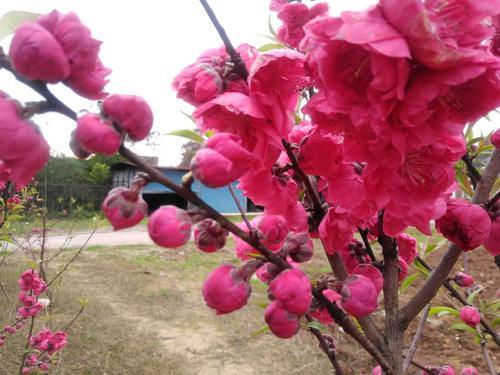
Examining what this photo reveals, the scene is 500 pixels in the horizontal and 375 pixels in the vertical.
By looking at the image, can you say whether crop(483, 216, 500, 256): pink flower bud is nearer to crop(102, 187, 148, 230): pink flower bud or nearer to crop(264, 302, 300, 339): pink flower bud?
crop(264, 302, 300, 339): pink flower bud

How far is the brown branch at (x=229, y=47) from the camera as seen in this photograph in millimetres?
627

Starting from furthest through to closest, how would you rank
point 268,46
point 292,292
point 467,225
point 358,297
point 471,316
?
point 471,316 < point 268,46 < point 467,225 < point 358,297 < point 292,292

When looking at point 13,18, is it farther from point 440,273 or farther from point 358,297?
point 440,273

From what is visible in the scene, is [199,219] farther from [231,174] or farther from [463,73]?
[463,73]

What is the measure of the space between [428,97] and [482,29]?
0.12 m

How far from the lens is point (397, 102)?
20.7 inches

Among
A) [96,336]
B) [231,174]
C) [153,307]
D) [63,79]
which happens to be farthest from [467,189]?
[153,307]

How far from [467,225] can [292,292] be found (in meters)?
0.42

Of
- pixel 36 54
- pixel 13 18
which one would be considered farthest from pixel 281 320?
pixel 13 18

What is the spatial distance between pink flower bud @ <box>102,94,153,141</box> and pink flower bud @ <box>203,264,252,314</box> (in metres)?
0.24

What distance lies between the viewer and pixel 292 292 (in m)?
0.54

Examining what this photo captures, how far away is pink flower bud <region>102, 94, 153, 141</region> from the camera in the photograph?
1.59 ft

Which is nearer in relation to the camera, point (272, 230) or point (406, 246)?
point (272, 230)

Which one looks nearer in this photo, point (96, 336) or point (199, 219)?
point (199, 219)
